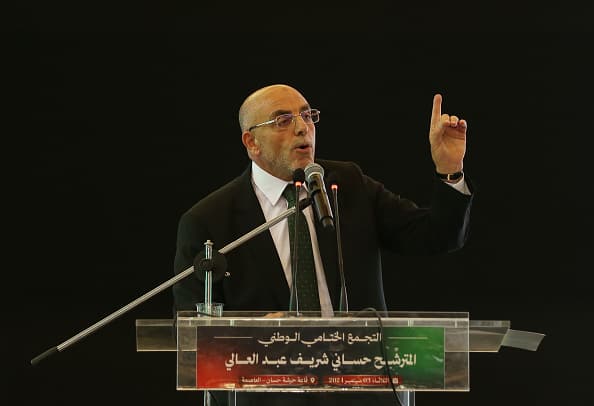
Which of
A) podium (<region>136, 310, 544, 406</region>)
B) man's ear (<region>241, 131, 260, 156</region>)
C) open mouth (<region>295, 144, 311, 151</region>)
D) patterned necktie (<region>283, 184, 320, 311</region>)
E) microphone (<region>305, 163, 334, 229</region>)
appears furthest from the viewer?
man's ear (<region>241, 131, 260, 156</region>)

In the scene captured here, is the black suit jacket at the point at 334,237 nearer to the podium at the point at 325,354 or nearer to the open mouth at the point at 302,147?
the open mouth at the point at 302,147

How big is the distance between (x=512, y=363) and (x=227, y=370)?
2.79 meters

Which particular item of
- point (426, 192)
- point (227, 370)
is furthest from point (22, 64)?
point (227, 370)

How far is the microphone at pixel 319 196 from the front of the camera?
197cm

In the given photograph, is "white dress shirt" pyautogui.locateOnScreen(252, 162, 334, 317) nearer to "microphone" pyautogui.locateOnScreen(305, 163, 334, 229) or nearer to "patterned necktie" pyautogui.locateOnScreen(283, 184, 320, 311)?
"patterned necktie" pyautogui.locateOnScreen(283, 184, 320, 311)

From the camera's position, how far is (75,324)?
4.40 meters

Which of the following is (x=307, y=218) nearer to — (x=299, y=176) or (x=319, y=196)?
(x=299, y=176)

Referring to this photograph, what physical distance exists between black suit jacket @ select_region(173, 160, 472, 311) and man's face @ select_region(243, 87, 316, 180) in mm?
91

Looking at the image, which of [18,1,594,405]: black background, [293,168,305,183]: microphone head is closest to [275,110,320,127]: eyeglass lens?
[293,168,305,183]: microphone head

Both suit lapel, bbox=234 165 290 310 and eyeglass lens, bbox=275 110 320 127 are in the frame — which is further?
eyeglass lens, bbox=275 110 320 127

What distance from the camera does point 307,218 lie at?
8.86 ft

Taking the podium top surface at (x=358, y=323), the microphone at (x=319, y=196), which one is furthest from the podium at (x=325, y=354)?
the microphone at (x=319, y=196)

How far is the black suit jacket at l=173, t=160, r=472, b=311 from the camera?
2.58 m

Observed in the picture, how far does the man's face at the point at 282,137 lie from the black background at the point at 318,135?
1578mm
